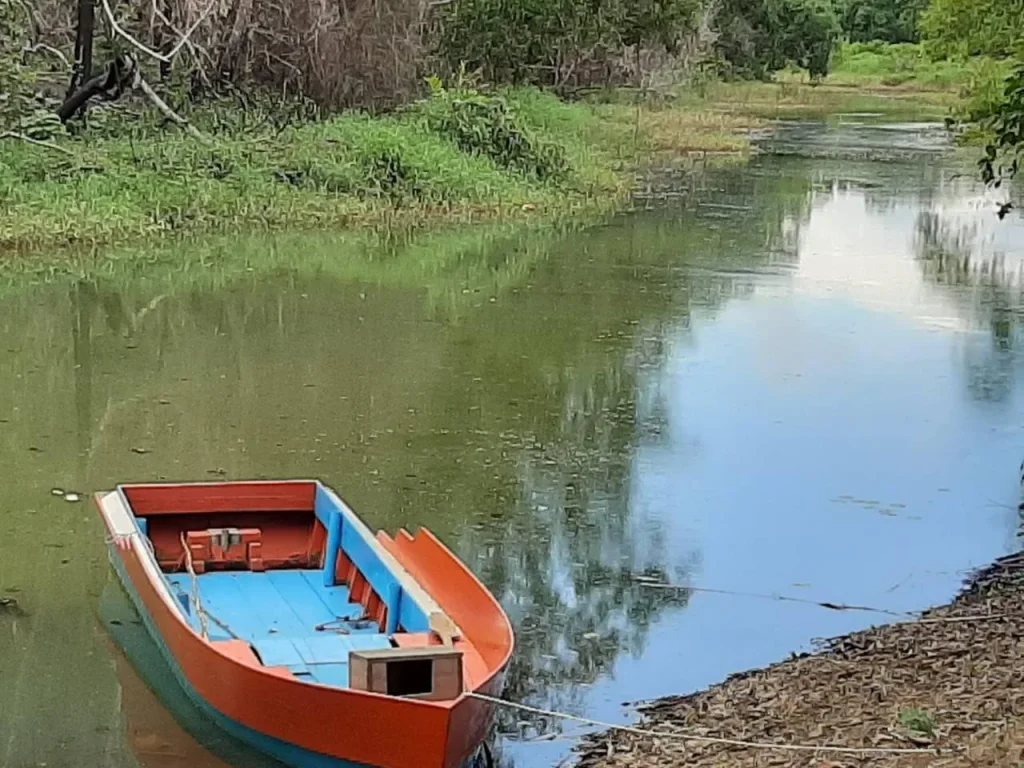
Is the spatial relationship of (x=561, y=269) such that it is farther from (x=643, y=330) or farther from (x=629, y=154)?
(x=629, y=154)

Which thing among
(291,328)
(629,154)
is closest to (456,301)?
(291,328)

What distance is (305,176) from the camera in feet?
60.7

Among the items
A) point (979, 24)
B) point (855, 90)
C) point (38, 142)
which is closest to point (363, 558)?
point (979, 24)

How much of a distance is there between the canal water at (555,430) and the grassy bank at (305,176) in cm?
95

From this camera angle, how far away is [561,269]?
15.6 m

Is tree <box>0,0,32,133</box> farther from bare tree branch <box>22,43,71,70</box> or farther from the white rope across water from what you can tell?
the white rope across water

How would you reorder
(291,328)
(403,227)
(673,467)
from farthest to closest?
(403,227)
(291,328)
(673,467)

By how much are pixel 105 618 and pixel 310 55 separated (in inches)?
631

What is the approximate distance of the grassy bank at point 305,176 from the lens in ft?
53.1

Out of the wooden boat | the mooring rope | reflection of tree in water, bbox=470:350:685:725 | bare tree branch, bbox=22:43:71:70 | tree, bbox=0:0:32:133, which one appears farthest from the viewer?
bare tree branch, bbox=22:43:71:70

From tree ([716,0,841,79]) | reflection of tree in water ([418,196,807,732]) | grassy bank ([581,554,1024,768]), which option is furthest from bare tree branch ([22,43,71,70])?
tree ([716,0,841,79])

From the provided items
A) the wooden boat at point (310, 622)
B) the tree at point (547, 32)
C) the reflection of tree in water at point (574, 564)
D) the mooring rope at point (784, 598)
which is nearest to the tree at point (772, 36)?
the tree at point (547, 32)

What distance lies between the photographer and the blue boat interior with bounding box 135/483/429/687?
527 centimetres

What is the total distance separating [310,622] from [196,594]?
44cm
